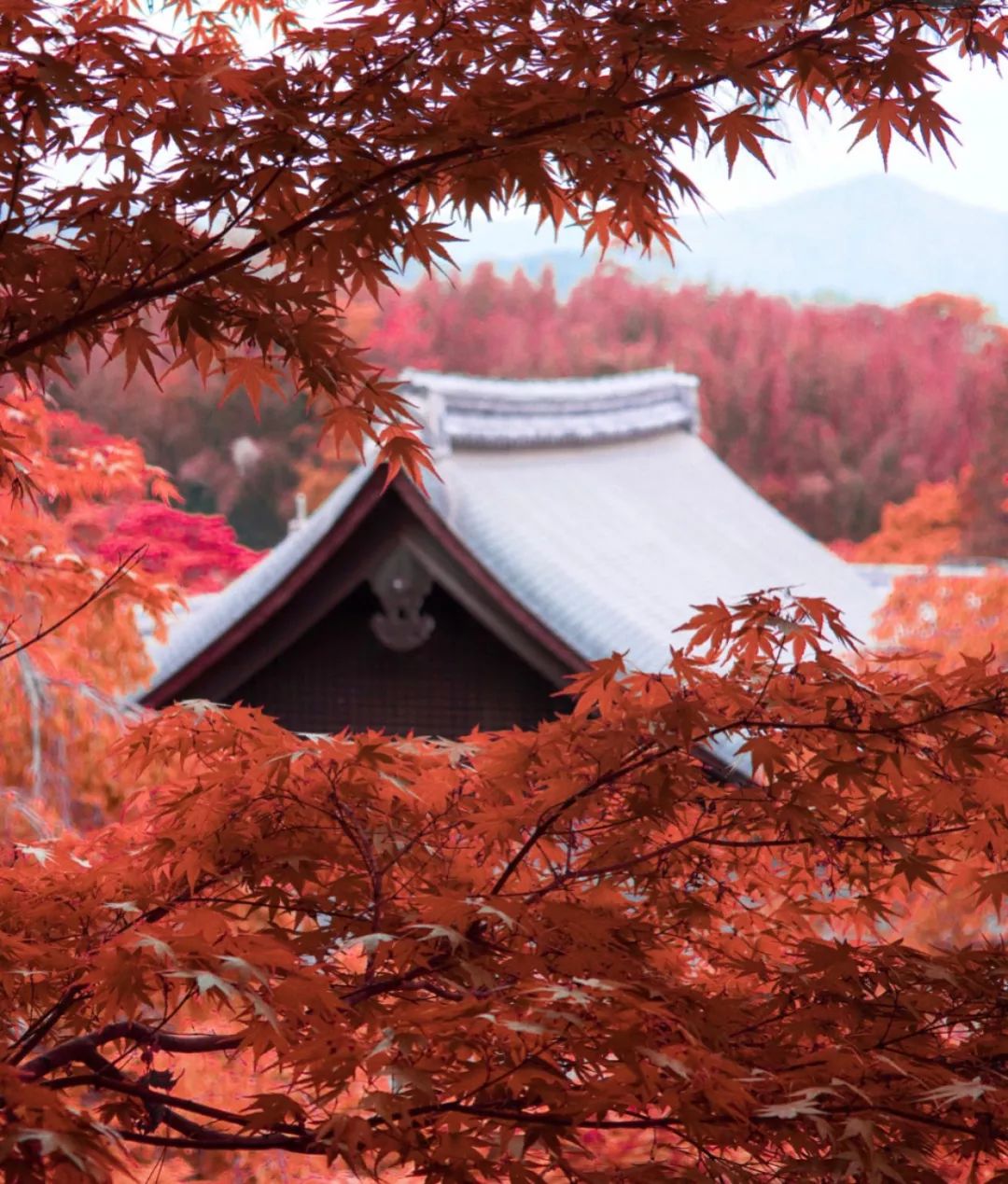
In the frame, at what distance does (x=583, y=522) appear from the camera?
11.5 metres

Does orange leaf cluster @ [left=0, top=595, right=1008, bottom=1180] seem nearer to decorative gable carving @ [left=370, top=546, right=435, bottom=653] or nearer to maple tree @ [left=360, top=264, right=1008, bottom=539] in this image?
decorative gable carving @ [left=370, top=546, right=435, bottom=653]

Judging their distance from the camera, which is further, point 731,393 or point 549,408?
point 731,393

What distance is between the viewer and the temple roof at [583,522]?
805 centimetres

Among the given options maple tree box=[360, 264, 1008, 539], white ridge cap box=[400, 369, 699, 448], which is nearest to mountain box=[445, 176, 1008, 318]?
maple tree box=[360, 264, 1008, 539]

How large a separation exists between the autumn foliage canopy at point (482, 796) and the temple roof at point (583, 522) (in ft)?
3.15

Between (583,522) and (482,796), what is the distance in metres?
8.84

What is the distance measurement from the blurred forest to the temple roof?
22.8 meters

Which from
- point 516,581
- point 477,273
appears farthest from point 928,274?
point 516,581

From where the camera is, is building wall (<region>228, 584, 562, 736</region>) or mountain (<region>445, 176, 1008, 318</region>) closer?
building wall (<region>228, 584, 562, 736</region>)

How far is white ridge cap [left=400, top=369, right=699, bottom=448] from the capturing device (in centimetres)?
1070

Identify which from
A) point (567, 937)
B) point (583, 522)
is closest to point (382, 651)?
point (583, 522)

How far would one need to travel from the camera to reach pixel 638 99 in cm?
245

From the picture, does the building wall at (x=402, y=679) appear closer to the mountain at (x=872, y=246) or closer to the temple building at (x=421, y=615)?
the temple building at (x=421, y=615)

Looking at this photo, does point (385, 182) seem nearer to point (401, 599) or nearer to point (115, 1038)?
point (115, 1038)
